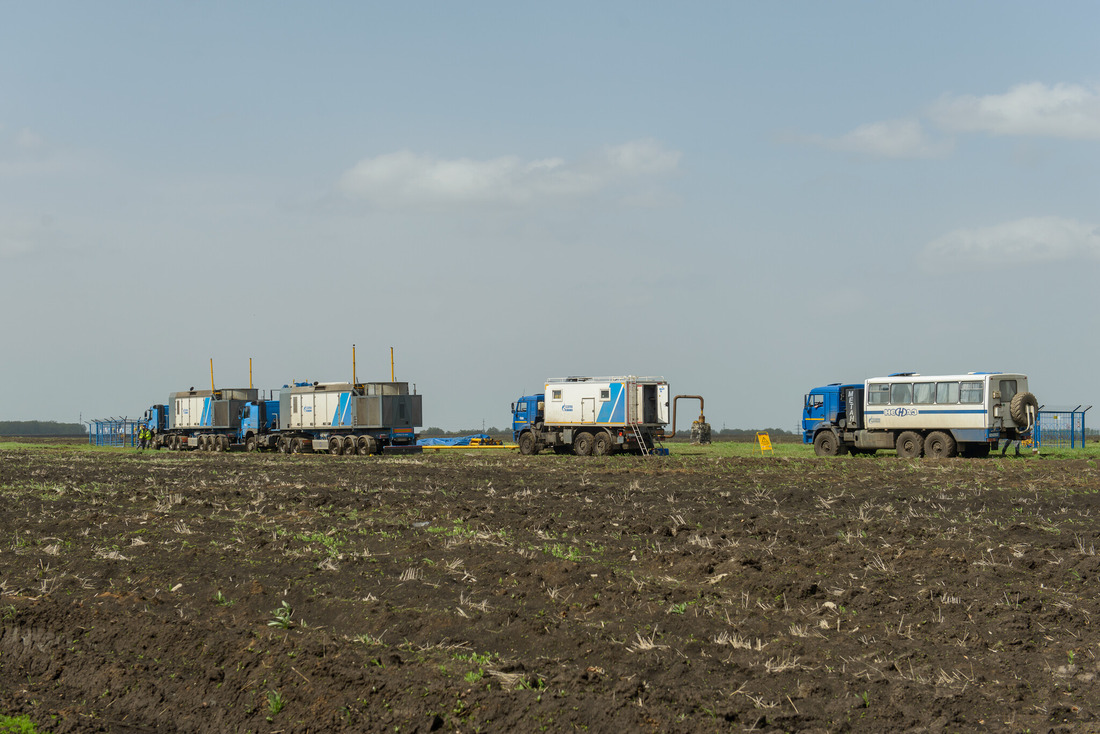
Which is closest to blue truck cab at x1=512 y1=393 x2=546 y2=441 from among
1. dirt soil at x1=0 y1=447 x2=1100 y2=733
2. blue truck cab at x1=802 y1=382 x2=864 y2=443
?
blue truck cab at x1=802 y1=382 x2=864 y2=443

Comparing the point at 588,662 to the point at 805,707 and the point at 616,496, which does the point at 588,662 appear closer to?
the point at 805,707

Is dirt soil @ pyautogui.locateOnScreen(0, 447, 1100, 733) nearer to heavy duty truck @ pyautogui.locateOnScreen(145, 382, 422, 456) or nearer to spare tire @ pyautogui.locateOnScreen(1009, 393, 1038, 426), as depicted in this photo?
spare tire @ pyautogui.locateOnScreen(1009, 393, 1038, 426)

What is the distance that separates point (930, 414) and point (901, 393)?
4.36ft

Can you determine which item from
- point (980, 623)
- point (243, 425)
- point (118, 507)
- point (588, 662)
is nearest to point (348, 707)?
point (588, 662)

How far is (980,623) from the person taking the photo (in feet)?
29.7

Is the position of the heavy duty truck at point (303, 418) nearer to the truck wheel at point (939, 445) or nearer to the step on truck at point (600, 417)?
the step on truck at point (600, 417)

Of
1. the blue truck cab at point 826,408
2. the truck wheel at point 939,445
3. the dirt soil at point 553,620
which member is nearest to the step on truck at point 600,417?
the blue truck cab at point 826,408

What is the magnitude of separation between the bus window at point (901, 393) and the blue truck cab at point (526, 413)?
48.9ft

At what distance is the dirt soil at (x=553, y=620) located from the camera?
Answer: 7.21 meters

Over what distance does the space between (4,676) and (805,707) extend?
697cm

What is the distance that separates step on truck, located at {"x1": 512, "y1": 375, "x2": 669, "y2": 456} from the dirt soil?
22.6m

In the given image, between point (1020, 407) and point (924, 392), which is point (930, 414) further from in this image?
point (1020, 407)

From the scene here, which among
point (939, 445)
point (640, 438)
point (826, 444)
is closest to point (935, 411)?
point (939, 445)

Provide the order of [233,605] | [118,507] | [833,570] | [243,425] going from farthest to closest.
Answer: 1. [243,425]
2. [118,507]
3. [833,570]
4. [233,605]
